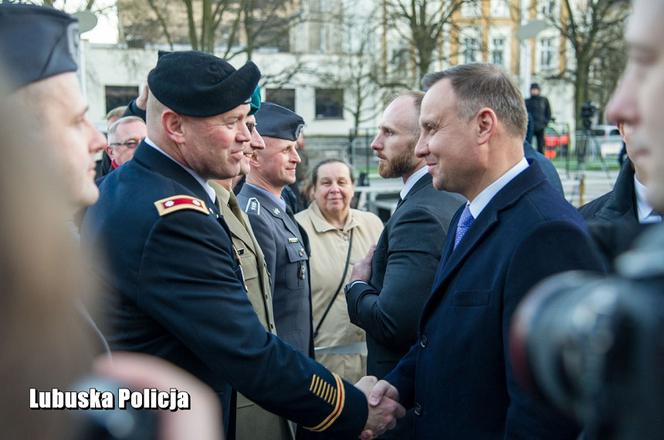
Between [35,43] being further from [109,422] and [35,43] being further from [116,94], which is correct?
[116,94]

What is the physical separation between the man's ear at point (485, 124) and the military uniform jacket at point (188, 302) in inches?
41.1

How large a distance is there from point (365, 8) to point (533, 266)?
34.2 m

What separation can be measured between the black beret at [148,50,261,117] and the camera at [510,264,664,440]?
2102 millimetres

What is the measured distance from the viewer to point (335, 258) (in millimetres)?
5438

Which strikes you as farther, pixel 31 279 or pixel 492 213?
pixel 492 213

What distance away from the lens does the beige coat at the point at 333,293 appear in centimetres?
521

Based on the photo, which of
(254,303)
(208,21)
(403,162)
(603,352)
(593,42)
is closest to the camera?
(603,352)

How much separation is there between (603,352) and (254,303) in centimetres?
243

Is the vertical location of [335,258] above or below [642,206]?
below

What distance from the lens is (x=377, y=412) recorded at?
123 inches

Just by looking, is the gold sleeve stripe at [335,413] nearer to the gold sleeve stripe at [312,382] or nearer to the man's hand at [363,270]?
the gold sleeve stripe at [312,382]

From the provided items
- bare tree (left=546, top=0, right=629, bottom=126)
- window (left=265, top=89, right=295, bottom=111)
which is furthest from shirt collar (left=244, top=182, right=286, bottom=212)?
bare tree (left=546, top=0, right=629, bottom=126)

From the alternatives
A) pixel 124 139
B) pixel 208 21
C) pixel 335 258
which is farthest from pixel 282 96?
pixel 335 258

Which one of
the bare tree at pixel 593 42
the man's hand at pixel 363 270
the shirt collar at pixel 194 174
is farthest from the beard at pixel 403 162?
the bare tree at pixel 593 42
